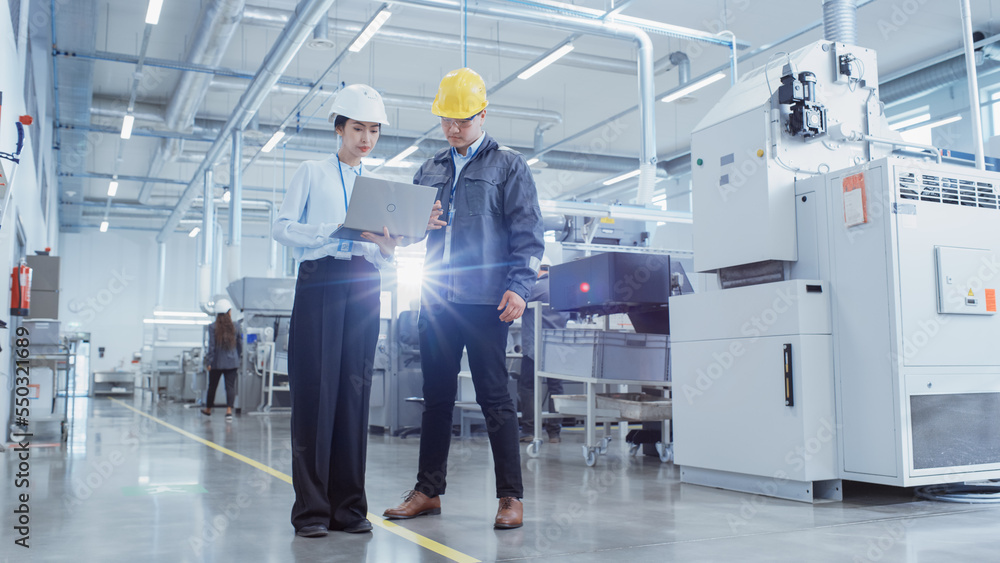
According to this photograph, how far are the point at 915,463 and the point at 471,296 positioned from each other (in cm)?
175

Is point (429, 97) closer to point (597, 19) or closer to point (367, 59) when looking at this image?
point (367, 59)

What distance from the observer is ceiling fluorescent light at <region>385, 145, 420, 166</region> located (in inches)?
A: 504

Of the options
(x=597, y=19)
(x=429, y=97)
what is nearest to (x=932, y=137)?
(x=597, y=19)

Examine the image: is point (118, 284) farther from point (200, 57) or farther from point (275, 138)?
point (200, 57)

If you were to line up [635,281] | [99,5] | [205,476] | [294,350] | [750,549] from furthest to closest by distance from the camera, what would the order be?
[99,5], [635,281], [205,476], [294,350], [750,549]

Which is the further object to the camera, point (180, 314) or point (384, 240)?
point (180, 314)

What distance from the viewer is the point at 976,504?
2932 mm

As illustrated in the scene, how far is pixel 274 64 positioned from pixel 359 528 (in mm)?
7367

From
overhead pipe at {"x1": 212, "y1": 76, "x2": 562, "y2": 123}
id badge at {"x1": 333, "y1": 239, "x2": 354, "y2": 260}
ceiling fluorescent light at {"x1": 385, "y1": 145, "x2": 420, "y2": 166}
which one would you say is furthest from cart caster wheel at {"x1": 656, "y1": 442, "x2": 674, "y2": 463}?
ceiling fluorescent light at {"x1": 385, "y1": 145, "x2": 420, "y2": 166}

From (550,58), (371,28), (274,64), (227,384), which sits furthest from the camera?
(227,384)

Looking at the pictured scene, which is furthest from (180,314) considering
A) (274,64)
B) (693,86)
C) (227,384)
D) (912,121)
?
(912,121)

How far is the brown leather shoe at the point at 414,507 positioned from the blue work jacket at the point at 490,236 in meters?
0.66

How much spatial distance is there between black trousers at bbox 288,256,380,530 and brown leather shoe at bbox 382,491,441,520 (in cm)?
19

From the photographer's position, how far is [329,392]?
2.40 meters
